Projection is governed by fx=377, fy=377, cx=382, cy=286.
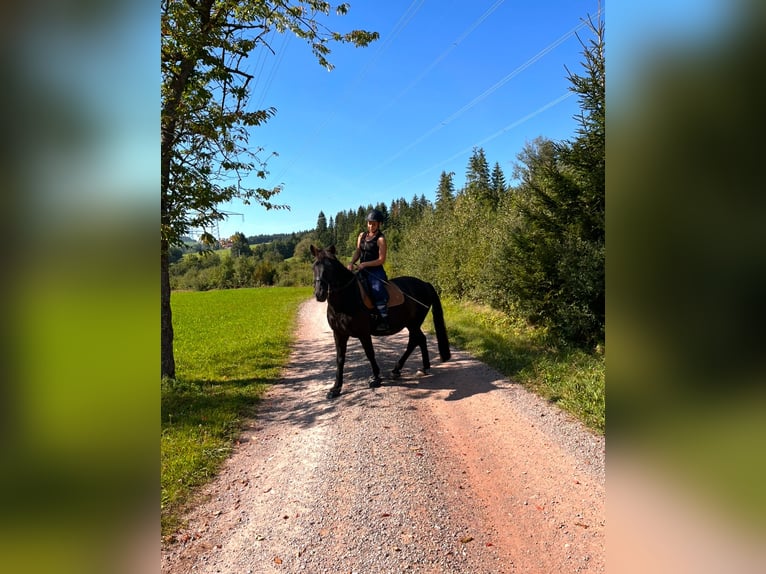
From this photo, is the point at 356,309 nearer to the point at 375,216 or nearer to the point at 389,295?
the point at 389,295

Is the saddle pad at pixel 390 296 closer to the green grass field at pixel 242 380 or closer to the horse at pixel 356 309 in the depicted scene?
the horse at pixel 356 309

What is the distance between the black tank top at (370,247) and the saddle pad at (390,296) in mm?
565

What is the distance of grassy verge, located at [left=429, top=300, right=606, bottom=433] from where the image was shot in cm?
528

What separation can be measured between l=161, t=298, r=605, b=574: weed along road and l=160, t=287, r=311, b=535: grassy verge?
0.84 ft

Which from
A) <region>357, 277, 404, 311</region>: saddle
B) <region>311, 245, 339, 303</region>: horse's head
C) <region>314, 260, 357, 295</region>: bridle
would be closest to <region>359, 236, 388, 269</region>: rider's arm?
<region>357, 277, 404, 311</region>: saddle

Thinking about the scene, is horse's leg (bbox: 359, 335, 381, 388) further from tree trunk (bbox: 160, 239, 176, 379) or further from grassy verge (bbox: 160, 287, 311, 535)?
tree trunk (bbox: 160, 239, 176, 379)

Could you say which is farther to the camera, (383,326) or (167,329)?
(167,329)

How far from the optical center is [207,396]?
6590 millimetres

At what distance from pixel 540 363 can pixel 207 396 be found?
19.8 ft

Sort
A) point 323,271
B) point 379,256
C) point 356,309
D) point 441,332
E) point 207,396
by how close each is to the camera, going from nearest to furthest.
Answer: point 323,271
point 356,309
point 207,396
point 379,256
point 441,332

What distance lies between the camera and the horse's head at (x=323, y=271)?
18.9ft

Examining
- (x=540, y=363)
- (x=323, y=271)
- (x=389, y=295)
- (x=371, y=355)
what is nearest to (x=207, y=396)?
(x=371, y=355)
